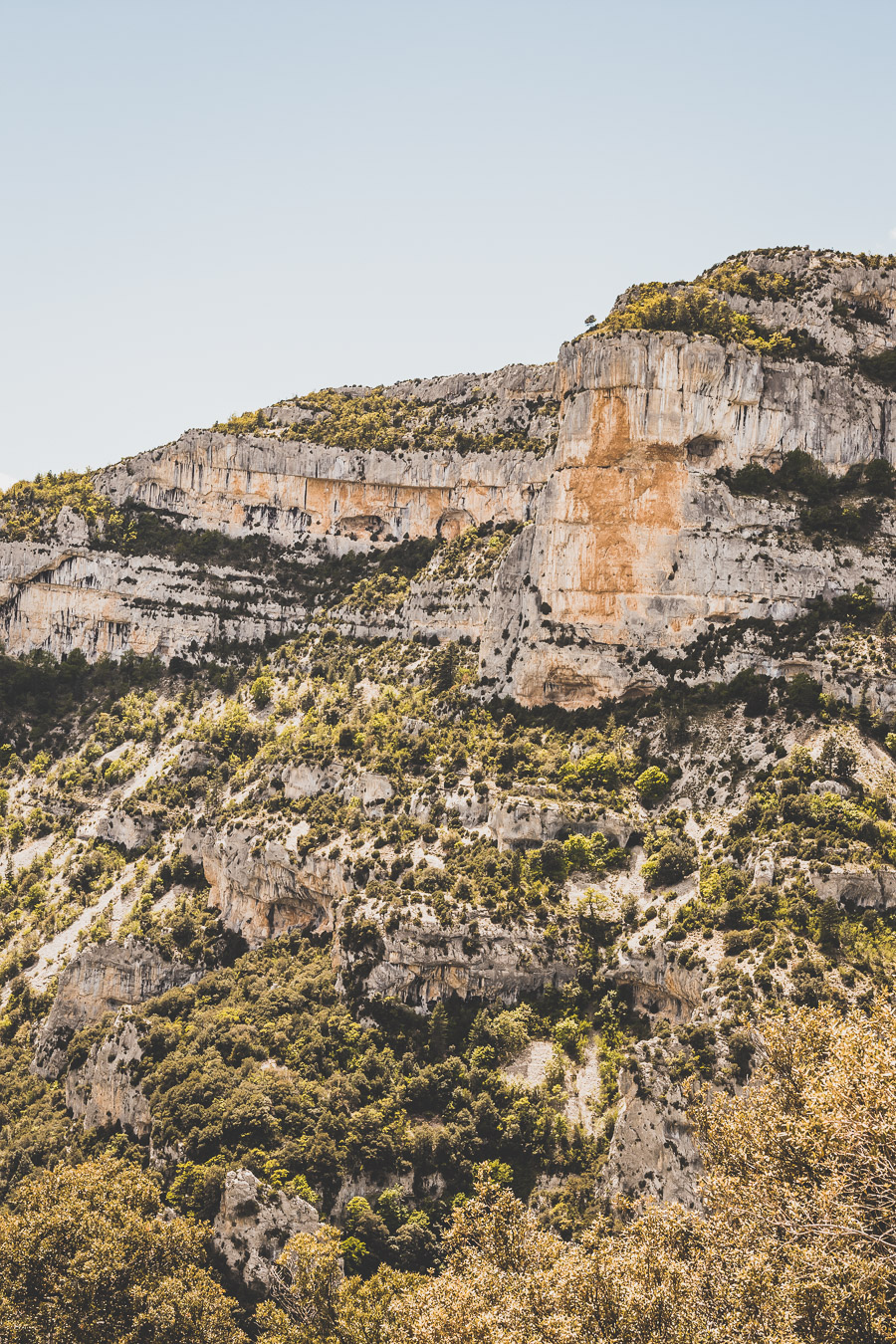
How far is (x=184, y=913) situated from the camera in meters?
72.2

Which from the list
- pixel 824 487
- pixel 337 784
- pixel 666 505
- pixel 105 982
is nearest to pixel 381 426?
pixel 666 505

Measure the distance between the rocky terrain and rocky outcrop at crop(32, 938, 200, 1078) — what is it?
0.74 ft

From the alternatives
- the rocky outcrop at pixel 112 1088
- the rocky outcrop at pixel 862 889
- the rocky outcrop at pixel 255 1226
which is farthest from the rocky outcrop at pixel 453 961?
the rocky outcrop at pixel 862 889

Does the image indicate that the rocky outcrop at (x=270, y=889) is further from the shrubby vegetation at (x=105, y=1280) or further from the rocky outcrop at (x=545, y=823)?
the shrubby vegetation at (x=105, y=1280)

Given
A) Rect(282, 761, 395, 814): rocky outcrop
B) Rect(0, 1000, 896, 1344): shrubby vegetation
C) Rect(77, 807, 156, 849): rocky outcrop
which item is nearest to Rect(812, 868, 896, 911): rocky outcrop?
Rect(0, 1000, 896, 1344): shrubby vegetation

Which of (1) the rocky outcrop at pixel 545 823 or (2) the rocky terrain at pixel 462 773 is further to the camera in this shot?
(1) the rocky outcrop at pixel 545 823

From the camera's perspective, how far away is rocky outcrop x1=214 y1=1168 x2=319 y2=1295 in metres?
46.0

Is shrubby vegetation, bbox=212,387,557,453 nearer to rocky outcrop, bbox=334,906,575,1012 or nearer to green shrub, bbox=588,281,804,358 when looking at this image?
green shrub, bbox=588,281,804,358

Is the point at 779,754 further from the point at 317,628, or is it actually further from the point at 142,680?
the point at 142,680

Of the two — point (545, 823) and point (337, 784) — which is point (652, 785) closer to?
point (545, 823)

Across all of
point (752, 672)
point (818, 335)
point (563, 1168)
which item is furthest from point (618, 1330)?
point (818, 335)

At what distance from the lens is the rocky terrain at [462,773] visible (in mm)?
49875

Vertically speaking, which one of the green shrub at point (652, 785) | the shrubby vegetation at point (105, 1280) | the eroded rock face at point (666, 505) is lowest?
the shrubby vegetation at point (105, 1280)

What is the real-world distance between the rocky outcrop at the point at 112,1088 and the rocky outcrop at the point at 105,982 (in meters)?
5.88
